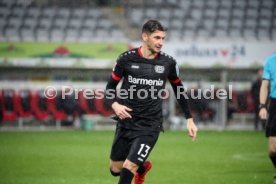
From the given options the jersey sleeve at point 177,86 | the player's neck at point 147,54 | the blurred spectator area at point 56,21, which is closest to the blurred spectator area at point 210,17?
the blurred spectator area at point 56,21

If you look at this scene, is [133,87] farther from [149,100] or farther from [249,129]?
[249,129]

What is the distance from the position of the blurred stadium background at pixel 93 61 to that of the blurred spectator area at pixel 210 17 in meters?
0.07

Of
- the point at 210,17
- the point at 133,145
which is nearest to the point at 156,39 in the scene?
the point at 133,145

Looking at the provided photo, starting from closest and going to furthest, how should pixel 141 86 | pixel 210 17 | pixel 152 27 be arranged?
pixel 152 27, pixel 141 86, pixel 210 17

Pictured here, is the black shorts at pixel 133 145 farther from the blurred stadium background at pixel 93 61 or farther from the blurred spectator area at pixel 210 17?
the blurred spectator area at pixel 210 17

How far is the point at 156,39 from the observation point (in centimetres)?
777

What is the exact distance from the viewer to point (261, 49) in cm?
2705

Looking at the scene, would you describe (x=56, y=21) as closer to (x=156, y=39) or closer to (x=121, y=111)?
(x=156, y=39)

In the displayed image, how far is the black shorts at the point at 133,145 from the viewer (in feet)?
25.4

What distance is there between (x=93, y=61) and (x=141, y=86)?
1795 centimetres

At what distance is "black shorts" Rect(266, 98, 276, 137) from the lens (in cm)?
977

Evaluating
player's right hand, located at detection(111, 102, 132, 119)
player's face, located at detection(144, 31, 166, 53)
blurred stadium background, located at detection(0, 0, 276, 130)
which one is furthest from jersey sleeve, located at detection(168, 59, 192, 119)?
blurred stadium background, located at detection(0, 0, 276, 130)

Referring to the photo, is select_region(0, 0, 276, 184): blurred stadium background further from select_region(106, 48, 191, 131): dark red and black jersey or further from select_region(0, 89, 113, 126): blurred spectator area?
select_region(106, 48, 191, 131): dark red and black jersey

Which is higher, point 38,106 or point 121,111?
point 121,111
